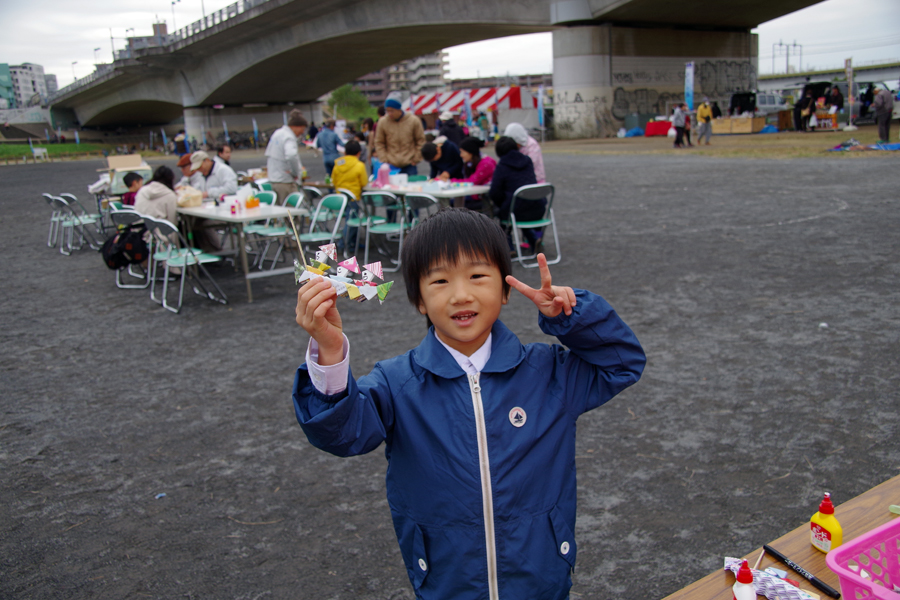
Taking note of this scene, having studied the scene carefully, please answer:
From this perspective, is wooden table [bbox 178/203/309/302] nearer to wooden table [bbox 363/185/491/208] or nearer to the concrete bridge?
wooden table [bbox 363/185/491/208]

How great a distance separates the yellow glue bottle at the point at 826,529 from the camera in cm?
132

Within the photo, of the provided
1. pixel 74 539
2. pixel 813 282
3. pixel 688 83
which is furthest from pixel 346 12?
pixel 74 539

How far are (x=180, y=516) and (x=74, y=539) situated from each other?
421 millimetres

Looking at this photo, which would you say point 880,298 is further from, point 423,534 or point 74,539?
point 74,539

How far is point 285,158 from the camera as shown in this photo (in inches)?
350

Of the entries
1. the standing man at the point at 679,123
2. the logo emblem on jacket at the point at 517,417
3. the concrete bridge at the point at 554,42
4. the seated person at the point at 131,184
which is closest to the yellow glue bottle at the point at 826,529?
the logo emblem on jacket at the point at 517,417

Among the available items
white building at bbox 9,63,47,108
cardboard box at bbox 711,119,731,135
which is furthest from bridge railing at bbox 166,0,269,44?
white building at bbox 9,63,47,108

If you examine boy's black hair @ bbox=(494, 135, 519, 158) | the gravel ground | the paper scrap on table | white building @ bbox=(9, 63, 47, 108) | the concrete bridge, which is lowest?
the gravel ground

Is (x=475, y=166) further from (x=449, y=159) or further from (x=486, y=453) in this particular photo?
(x=486, y=453)

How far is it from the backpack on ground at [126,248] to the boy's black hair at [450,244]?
6197mm

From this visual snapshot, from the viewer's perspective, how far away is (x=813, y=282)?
5.64 metres

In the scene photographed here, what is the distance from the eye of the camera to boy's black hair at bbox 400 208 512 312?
1.36 m

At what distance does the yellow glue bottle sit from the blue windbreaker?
1.53 feet

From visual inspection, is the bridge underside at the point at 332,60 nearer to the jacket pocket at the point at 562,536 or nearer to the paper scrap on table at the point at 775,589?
the jacket pocket at the point at 562,536
